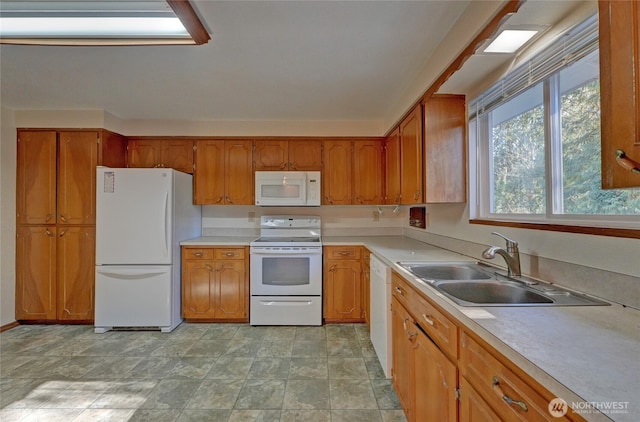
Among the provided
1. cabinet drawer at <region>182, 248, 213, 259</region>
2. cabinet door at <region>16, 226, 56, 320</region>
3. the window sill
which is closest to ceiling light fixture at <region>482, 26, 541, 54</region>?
the window sill

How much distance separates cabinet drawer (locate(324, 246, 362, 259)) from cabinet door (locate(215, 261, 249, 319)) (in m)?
0.98

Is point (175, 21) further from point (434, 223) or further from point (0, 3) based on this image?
point (434, 223)

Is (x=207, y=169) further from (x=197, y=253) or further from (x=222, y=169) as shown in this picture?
(x=197, y=253)

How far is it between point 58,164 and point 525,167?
429cm

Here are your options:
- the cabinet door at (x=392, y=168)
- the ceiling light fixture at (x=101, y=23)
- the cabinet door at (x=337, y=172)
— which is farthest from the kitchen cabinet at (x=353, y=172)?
the ceiling light fixture at (x=101, y=23)

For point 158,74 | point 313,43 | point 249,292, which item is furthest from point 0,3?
point 249,292

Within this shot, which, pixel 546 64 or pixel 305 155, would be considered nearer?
pixel 546 64

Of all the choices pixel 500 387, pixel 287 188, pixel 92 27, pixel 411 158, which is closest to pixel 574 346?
pixel 500 387

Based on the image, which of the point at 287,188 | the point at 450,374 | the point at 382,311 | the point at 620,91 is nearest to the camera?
the point at 620,91

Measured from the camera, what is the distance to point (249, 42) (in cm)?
180

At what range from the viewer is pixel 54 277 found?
2975mm

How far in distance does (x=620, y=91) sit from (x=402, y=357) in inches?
61.0

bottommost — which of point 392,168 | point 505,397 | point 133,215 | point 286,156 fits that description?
point 505,397

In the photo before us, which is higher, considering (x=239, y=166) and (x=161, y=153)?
(x=161, y=153)
